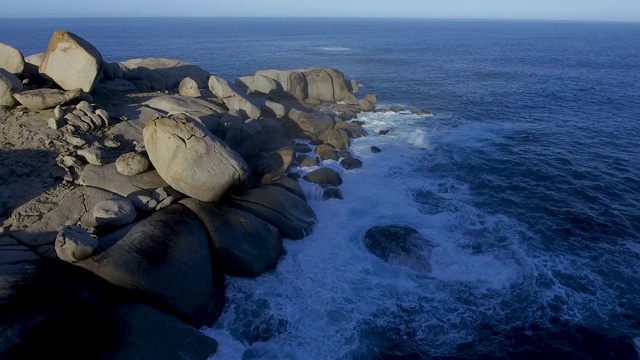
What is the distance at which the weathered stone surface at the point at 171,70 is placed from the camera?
134 feet

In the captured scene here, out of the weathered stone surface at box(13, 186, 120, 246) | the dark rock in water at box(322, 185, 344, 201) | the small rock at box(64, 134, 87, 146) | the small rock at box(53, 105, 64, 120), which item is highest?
the small rock at box(53, 105, 64, 120)

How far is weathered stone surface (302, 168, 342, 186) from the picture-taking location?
101 ft

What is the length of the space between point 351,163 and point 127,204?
19.4 m

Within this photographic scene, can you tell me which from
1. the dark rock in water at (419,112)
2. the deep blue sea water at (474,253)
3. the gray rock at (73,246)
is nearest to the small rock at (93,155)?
the gray rock at (73,246)

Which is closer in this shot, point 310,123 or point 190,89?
point 190,89

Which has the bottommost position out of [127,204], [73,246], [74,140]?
[73,246]

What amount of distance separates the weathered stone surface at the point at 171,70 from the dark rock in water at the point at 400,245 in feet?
86.3

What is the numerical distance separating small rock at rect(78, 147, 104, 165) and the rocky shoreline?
5.1 inches

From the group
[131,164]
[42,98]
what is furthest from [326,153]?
[42,98]

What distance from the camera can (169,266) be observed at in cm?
1758

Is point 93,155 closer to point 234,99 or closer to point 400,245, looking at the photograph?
point 234,99

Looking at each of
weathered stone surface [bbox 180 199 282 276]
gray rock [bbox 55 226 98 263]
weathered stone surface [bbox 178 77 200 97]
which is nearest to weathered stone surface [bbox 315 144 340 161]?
weathered stone surface [bbox 178 77 200 97]

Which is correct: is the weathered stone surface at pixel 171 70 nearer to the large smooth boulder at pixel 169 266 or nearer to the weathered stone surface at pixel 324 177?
the weathered stone surface at pixel 324 177

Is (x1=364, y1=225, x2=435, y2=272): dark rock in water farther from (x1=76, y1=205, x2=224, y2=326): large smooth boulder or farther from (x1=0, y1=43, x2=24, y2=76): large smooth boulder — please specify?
(x1=0, y1=43, x2=24, y2=76): large smooth boulder
